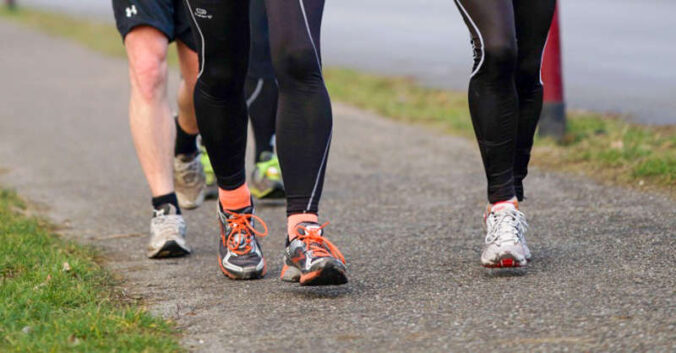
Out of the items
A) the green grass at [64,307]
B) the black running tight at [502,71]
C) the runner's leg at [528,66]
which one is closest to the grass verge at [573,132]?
the runner's leg at [528,66]

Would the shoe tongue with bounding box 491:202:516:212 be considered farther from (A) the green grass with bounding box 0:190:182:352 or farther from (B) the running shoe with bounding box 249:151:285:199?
(B) the running shoe with bounding box 249:151:285:199

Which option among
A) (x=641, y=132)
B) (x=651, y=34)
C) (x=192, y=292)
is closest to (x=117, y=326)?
(x=192, y=292)

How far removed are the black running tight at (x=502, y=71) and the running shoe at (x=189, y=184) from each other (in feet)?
6.00

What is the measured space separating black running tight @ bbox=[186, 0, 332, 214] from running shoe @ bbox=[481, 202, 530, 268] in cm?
62

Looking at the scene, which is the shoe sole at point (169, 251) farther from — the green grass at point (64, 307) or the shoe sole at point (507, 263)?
the shoe sole at point (507, 263)

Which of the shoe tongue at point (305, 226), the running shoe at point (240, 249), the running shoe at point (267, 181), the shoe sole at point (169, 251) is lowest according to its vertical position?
the running shoe at point (267, 181)

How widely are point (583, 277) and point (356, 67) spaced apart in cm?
874

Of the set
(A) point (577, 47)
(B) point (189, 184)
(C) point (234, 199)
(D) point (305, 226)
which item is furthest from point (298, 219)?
(A) point (577, 47)

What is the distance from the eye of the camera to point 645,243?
3953mm

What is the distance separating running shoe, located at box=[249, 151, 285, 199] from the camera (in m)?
5.38

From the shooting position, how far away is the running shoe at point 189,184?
5113 millimetres

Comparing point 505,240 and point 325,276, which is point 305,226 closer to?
point 325,276

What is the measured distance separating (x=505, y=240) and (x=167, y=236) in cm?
141

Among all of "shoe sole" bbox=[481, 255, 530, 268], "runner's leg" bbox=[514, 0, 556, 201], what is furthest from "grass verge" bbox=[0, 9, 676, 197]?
"shoe sole" bbox=[481, 255, 530, 268]
